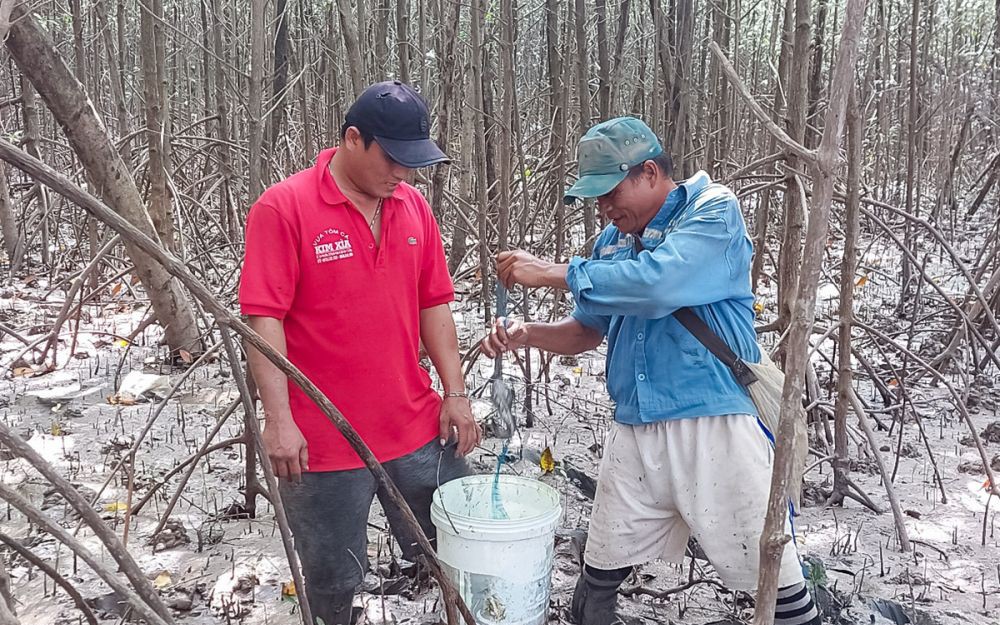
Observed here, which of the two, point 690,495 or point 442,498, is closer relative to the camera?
point 690,495

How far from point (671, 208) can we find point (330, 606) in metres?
1.39

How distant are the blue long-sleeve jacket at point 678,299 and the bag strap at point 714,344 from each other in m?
0.02

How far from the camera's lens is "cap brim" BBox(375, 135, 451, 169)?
2064 mm

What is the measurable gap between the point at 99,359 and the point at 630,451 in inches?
155

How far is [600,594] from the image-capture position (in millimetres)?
2305

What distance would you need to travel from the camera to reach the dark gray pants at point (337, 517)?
7.07ft

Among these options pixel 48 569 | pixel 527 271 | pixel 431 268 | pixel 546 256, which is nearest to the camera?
pixel 48 569

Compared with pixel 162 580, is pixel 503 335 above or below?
above

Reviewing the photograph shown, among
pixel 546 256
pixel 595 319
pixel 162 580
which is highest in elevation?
pixel 595 319

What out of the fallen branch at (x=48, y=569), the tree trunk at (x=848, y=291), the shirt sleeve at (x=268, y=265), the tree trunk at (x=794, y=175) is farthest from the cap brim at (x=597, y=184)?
the fallen branch at (x=48, y=569)

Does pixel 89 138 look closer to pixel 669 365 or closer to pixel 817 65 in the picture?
pixel 669 365

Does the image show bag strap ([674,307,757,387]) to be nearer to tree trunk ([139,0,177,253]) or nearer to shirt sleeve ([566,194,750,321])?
shirt sleeve ([566,194,750,321])

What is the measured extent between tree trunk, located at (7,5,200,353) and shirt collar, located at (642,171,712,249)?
253 cm

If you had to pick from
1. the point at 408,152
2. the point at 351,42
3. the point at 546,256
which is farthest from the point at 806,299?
the point at 546,256
